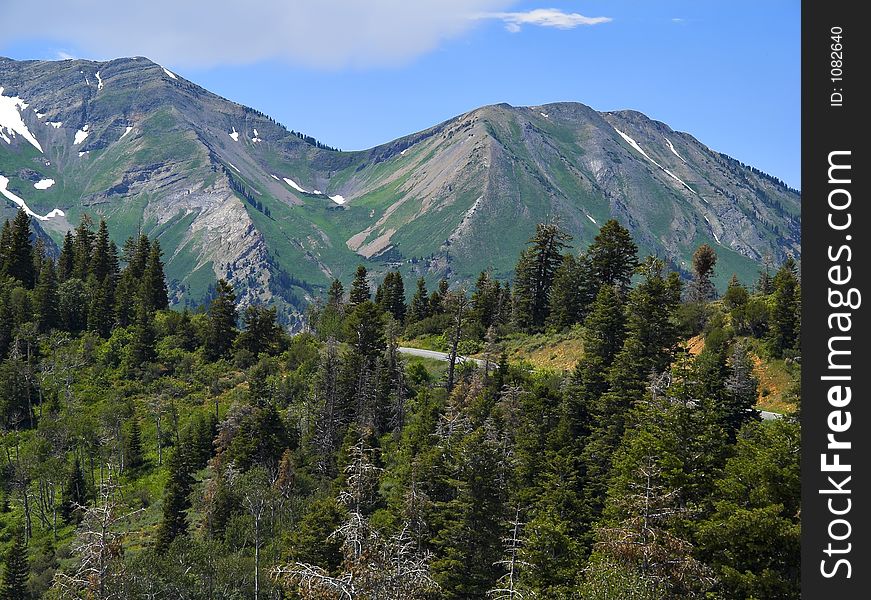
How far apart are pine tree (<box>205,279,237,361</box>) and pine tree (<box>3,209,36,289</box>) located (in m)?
33.7

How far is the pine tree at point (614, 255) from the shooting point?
71.8 m

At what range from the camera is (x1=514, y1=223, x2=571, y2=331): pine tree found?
81125mm

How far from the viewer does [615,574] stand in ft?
77.0

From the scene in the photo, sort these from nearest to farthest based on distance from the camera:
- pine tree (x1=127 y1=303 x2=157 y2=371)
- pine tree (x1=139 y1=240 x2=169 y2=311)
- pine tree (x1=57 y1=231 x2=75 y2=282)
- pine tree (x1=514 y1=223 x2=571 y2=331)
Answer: pine tree (x1=514 y1=223 x2=571 y2=331) < pine tree (x1=127 y1=303 x2=157 y2=371) < pine tree (x1=139 y1=240 x2=169 y2=311) < pine tree (x1=57 y1=231 x2=75 y2=282)

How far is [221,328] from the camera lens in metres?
97.1

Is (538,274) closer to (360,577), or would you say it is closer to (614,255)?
(614,255)

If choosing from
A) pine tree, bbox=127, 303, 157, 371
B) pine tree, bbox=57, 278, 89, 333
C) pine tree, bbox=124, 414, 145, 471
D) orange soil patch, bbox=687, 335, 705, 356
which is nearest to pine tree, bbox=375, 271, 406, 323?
pine tree, bbox=127, 303, 157, 371

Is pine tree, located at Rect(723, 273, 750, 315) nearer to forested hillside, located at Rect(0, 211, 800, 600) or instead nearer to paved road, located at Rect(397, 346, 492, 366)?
forested hillside, located at Rect(0, 211, 800, 600)

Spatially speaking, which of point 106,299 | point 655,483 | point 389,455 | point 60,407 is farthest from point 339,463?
point 106,299

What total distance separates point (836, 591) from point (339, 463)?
1953 inches

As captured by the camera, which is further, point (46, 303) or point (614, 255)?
point (46, 303)

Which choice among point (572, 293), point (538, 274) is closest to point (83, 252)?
point (538, 274)

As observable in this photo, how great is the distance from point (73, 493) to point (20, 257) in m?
49.7

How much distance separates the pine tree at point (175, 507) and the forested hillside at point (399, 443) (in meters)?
0.19
